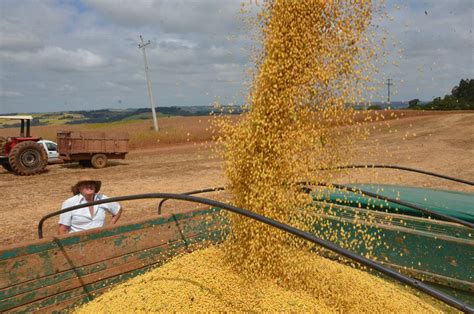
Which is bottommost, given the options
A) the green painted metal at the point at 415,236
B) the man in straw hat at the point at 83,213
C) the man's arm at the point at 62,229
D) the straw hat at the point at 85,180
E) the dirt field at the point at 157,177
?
the dirt field at the point at 157,177

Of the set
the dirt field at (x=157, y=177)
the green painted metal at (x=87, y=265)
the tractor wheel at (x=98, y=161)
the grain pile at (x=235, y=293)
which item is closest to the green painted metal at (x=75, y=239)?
the green painted metal at (x=87, y=265)

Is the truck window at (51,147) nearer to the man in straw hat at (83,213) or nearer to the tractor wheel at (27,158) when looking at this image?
the tractor wheel at (27,158)

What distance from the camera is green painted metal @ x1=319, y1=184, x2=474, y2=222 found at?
4258 mm

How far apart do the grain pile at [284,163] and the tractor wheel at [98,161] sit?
11.1 m

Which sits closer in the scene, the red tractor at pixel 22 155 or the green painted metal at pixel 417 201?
the green painted metal at pixel 417 201

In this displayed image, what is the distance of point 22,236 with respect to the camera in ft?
21.4

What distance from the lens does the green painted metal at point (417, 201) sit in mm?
4258

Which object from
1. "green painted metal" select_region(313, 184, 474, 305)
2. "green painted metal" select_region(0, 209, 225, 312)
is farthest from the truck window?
"green painted metal" select_region(313, 184, 474, 305)

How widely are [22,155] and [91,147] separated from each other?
7.04 ft

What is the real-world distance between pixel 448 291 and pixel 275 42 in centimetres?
269

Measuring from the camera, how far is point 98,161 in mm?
13828

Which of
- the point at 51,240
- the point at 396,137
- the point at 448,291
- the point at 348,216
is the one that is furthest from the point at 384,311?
the point at 396,137

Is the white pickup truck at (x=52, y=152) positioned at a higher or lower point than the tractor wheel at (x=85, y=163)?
higher

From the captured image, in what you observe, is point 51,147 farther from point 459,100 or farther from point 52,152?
point 459,100
